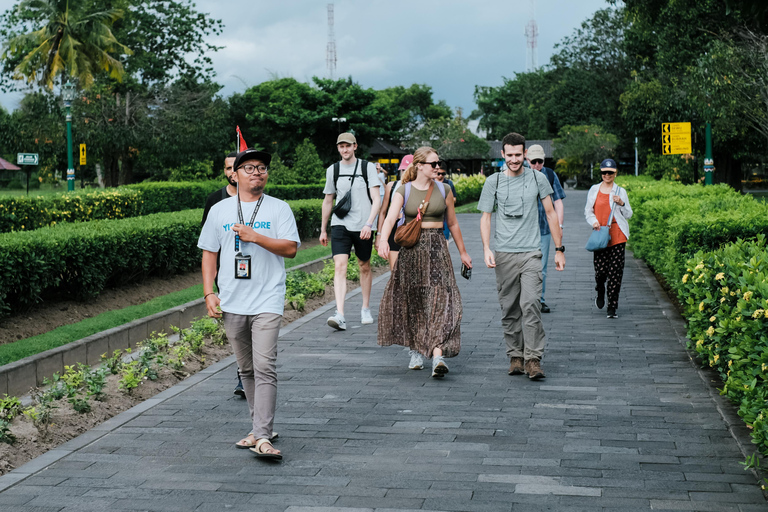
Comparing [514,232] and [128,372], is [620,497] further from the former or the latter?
[128,372]

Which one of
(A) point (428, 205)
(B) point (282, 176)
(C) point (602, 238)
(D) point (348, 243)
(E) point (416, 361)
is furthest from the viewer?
(B) point (282, 176)

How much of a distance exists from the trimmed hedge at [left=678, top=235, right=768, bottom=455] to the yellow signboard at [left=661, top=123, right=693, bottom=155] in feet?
68.2

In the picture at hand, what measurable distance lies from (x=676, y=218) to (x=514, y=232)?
11.3 feet

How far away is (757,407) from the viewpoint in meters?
4.27

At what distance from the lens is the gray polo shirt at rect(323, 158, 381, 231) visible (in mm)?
8359

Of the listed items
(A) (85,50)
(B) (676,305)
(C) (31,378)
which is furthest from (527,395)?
(A) (85,50)

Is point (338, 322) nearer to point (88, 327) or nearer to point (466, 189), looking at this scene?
point (88, 327)

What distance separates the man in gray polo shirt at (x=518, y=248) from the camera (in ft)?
20.9

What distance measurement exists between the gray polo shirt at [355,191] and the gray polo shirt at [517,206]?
6.58 ft

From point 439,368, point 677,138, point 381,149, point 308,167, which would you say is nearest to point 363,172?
point 439,368

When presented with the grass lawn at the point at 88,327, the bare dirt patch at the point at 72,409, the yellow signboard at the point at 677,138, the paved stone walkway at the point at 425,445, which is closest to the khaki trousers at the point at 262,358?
the paved stone walkway at the point at 425,445

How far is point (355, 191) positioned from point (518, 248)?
7.81ft

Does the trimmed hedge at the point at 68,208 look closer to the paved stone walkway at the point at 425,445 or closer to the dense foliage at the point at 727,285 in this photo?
the paved stone walkway at the point at 425,445

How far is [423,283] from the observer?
6.59 metres
